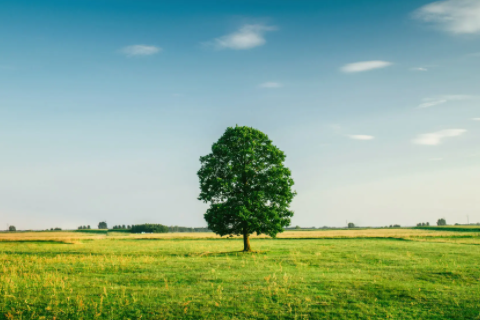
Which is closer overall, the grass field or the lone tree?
the grass field

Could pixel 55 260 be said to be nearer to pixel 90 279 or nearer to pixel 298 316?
A: pixel 90 279

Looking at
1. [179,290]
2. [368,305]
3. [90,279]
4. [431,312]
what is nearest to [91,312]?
[179,290]

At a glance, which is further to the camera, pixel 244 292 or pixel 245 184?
pixel 245 184

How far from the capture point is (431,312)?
17.3 metres

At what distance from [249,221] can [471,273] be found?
22921 mm

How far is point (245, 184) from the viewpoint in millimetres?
46125

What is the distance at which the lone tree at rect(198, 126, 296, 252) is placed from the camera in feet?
146

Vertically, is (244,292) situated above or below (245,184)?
below

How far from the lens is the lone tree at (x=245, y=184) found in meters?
44.4

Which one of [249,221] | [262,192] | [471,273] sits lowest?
[471,273]

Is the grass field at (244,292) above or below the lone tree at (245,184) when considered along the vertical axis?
below

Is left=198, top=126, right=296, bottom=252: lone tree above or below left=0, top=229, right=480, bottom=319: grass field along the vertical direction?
above

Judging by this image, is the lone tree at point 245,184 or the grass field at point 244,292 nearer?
the grass field at point 244,292

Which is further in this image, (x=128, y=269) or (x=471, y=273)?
(x=128, y=269)
